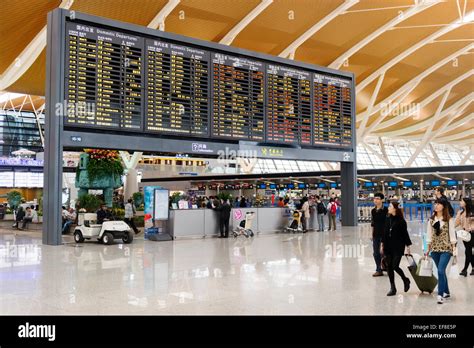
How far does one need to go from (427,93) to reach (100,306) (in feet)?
143

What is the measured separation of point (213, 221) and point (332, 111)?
289 inches

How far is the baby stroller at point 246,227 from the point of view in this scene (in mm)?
19166

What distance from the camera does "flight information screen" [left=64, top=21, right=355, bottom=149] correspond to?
15234 mm

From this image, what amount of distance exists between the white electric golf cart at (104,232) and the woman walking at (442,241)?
423 inches

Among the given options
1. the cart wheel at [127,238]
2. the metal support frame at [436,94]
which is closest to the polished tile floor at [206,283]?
the cart wheel at [127,238]

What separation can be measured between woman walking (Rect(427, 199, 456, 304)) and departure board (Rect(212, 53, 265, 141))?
11.6 meters

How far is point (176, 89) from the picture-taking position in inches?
675

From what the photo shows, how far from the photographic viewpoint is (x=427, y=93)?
4497 cm

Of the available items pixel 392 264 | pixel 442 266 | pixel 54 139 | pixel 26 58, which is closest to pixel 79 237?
pixel 54 139

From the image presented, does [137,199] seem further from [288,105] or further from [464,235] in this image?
[464,235]

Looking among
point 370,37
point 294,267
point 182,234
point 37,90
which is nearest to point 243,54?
point 182,234

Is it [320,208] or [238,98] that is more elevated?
[238,98]

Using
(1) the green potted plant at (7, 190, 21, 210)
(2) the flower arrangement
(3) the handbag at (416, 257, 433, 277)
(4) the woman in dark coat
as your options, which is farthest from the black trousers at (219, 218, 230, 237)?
(1) the green potted plant at (7, 190, 21, 210)
